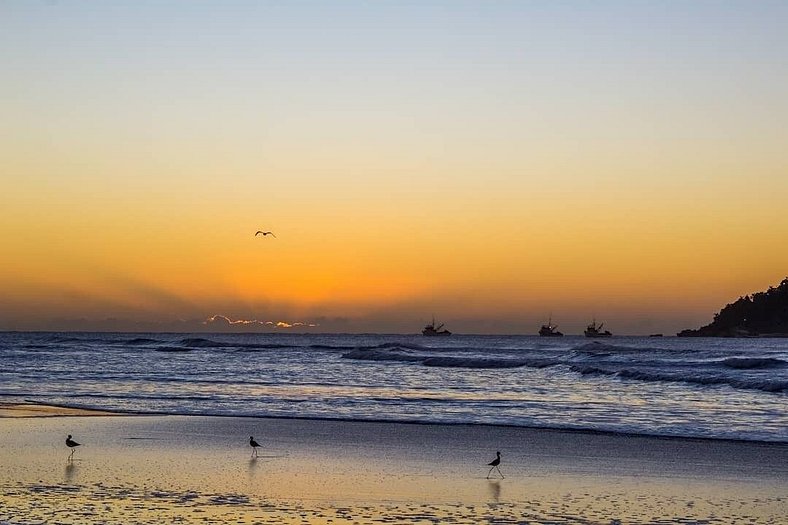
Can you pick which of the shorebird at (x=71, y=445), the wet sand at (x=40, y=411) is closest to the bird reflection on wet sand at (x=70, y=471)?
the shorebird at (x=71, y=445)

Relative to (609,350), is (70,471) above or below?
below

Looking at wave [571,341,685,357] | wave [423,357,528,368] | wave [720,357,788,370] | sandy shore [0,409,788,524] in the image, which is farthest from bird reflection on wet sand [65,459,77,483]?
wave [571,341,685,357]

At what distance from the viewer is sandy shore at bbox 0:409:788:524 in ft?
37.0

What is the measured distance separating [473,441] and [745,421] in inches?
316

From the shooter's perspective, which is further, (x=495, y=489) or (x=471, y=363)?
(x=471, y=363)

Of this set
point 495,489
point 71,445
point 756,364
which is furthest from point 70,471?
point 756,364

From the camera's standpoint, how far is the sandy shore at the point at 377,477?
11281mm

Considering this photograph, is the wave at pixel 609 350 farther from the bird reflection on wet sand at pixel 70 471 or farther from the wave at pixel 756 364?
the bird reflection on wet sand at pixel 70 471

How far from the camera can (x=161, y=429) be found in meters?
20.7

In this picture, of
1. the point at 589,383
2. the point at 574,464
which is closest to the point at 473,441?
the point at 574,464

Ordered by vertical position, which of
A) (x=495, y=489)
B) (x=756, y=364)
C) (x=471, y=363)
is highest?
(x=756, y=364)

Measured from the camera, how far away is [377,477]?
1412cm

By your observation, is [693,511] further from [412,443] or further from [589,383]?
[589,383]

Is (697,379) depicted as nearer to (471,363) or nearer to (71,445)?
(471,363)
